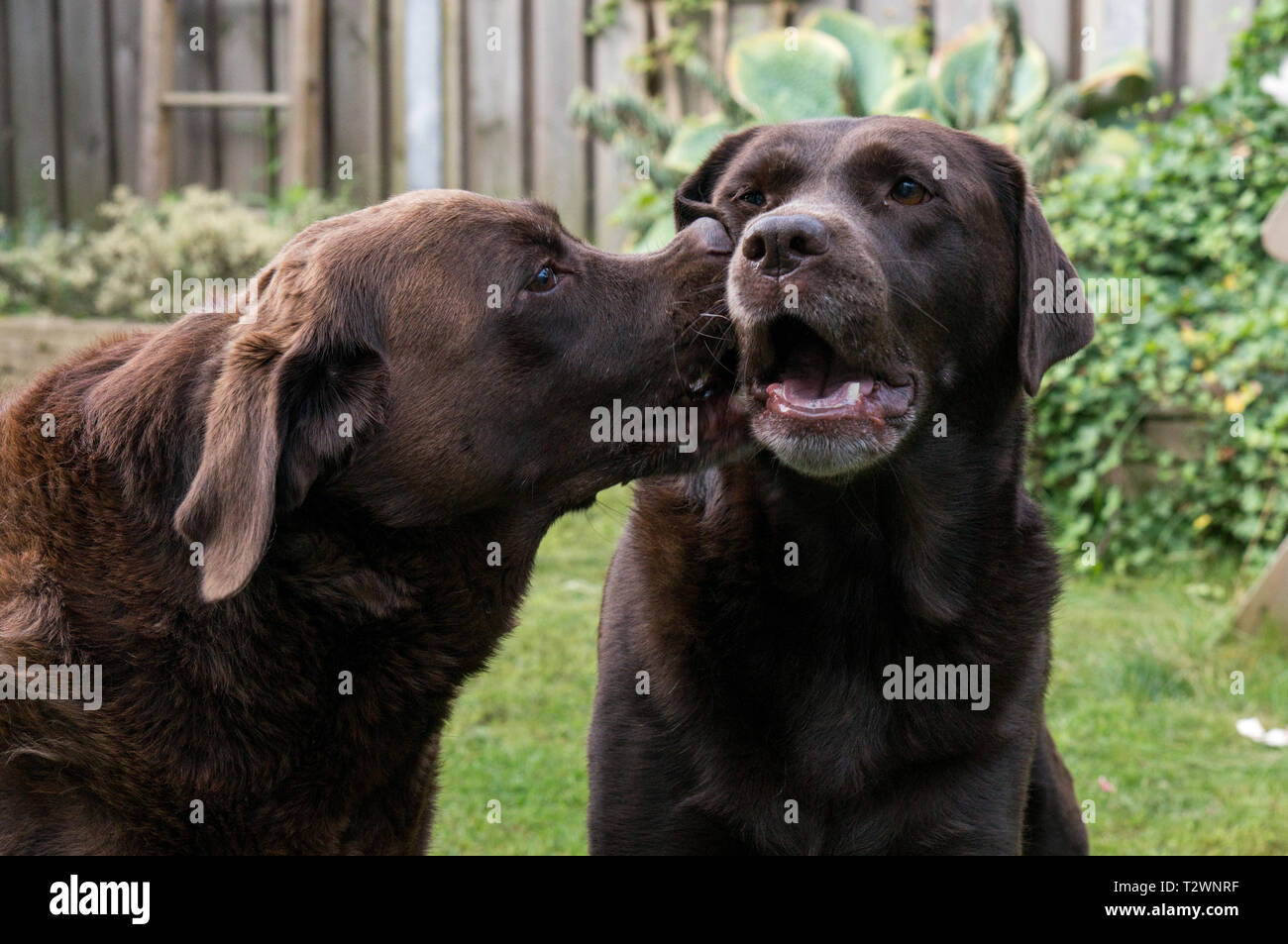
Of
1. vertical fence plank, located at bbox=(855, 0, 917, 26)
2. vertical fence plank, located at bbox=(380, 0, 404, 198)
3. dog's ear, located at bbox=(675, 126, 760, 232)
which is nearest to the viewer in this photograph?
dog's ear, located at bbox=(675, 126, 760, 232)

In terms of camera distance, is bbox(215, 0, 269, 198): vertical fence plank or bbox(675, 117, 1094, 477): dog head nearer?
bbox(675, 117, 1094, 477): dog head

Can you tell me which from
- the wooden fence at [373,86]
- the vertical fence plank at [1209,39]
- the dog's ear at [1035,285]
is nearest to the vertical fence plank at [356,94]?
the wooden fence at [373,86]

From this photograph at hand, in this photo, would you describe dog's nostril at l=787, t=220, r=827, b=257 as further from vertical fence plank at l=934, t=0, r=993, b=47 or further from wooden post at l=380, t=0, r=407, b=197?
wooden post at l=380, t=0, r=407, b=197

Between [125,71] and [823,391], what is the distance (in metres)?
8.30

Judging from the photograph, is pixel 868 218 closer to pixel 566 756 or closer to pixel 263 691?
pixel 263 691

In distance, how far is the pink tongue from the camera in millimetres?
2947

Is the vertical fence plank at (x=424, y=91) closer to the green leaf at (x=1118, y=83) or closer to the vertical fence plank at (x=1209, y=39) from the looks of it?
the green leaf at (x=1118, y=83)

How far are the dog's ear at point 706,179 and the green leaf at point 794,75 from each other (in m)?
4.55

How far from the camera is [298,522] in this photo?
101 inches

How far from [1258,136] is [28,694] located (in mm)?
6169

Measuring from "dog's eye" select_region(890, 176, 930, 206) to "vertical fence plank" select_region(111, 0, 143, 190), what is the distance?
26.5 feet

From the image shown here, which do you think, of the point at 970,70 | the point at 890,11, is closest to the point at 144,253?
the point at 890,11

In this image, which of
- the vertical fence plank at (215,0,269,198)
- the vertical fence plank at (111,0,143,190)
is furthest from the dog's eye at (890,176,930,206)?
the vertical fence plank at (111,0,143,190)
